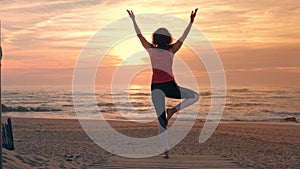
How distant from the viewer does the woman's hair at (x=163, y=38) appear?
25.0 ft

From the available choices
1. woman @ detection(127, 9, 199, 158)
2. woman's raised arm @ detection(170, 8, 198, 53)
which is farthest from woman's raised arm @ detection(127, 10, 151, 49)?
woman's raised arm @ detection(170, 8, 198, 53)

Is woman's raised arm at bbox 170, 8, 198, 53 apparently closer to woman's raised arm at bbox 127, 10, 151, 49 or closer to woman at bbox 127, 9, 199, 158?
woman at bbox 127, 9, 199, 158

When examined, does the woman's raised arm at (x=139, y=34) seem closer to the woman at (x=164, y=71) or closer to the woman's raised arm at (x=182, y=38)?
the woman at (x=164, y=71)

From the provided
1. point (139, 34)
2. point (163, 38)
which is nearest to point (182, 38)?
point (163, 38)

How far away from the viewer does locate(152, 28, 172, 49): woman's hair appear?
7.63 m

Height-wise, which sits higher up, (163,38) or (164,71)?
(163,38)

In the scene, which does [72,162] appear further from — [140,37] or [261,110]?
[261,110]

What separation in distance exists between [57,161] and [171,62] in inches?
130

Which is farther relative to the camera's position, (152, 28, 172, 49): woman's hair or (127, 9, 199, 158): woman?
(152, 28, 172, 49): woman's hair

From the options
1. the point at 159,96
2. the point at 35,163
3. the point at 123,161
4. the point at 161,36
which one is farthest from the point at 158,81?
the point at 35,163

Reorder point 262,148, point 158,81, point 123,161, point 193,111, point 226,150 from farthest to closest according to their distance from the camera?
point 193,111
point 262,148
point 226,150
point 123,161
point 158,81

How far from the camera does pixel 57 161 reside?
905 centimetres

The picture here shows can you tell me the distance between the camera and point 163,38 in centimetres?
762

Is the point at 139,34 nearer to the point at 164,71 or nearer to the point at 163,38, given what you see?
the point at 163,38
